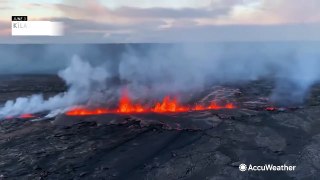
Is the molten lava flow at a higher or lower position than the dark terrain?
higher

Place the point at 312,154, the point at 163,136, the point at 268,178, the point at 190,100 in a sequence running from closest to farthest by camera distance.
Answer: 1. the point at 268,178
2. the point at 312,154
3. the point at 163,136
4. the point at 190,100

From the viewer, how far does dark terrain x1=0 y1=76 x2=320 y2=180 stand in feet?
72.4

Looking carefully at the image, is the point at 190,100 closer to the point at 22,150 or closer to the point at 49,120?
the point at 49,120

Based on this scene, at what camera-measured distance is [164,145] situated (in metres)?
26.7

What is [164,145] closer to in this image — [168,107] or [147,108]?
[147,108]

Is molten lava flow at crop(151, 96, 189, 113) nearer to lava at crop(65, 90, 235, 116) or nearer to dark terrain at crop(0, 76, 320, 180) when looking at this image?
lava at crop(65, 90, 235, 116)

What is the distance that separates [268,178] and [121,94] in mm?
29093

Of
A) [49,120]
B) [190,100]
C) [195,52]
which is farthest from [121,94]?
[195,52]

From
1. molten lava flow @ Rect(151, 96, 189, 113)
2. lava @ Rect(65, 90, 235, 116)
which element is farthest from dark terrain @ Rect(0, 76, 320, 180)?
molten lava flow @ Rect(151, 96, 189, 113)

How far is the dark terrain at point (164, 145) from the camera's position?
22062 mm

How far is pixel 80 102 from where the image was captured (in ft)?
142
